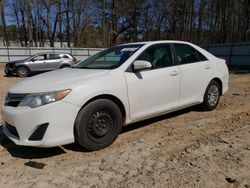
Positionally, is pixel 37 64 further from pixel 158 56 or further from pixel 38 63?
pixel 158 56

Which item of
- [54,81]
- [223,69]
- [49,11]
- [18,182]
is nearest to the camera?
[18,182]

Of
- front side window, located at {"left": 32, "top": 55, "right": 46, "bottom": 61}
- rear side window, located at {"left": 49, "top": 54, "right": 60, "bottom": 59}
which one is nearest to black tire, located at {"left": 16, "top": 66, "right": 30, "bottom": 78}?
front side window, located at {"left": 32, "top": 55, "right": 46, "bottom": 61}

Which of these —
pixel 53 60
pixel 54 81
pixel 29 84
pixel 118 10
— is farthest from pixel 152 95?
pixel 118 10

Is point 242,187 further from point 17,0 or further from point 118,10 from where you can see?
point 17,0

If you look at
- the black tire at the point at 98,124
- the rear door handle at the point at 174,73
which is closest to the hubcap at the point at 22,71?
the rear door handle at the point at 174,73

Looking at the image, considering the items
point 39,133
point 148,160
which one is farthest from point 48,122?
point 148,160

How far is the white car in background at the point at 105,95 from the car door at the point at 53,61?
12537 millimetres

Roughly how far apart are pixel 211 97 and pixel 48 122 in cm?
365

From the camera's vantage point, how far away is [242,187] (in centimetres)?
281

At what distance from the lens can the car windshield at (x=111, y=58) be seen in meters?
4.38

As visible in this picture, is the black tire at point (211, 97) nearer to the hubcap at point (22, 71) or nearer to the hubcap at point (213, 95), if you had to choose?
the hubcap at point (213, 95)

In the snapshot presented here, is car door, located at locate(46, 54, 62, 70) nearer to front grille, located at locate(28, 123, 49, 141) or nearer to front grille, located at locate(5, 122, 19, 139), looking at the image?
front grille, located at locate(5, 122, 19, 139)

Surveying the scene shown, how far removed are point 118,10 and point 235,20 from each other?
16.7m

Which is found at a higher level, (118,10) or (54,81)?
(118,10)
